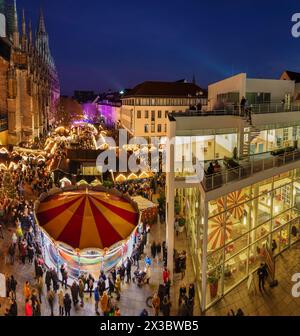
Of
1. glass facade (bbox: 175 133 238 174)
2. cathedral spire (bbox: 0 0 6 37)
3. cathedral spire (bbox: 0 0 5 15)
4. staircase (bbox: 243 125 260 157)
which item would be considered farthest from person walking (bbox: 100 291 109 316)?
cathedral spire (bbox: 0 0 5 15)

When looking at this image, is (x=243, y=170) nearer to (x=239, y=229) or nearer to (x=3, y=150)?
(x=239, y=229)

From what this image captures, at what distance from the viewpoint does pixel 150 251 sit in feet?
64.8

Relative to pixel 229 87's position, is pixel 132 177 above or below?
below

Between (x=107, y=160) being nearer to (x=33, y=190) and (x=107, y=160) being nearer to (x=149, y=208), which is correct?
(x=33, y=190)

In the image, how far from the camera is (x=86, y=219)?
1628 cm

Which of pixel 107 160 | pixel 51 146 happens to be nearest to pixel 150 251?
pixel 107 160

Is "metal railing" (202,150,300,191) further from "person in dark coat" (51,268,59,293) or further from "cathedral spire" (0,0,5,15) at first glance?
"cathedral spire" (0,0,5,15)

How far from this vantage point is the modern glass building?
14.9m

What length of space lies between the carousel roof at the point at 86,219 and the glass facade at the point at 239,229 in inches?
132

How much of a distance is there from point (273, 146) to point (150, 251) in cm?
1001

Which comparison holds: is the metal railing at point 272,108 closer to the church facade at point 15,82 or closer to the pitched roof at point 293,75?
the pitched roof at point 293,75

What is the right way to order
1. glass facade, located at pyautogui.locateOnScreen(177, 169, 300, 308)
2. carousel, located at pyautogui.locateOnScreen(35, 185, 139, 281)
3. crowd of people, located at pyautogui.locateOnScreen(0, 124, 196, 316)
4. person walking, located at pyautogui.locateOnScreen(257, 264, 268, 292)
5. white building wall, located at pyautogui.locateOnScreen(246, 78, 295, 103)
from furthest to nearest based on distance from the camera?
white building wall, located at pyautogui.locateOnScreen(246, 78, 295, 103)
person walking, located at pyautogui.locateOnScreen(257, 264, 268, 292)
carousel, located at pyautogui.locateOnScreen(35, 185, 139, 281)
glass facade, located at pyautogui.locateOnScreen(177, 169, 300, 308)
crowd of people, located at pyautogui.locateOnScreen(0, 124, 196, 316)

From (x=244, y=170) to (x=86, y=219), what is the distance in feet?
22.7

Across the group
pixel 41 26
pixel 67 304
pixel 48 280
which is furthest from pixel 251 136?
pixel 41 26
